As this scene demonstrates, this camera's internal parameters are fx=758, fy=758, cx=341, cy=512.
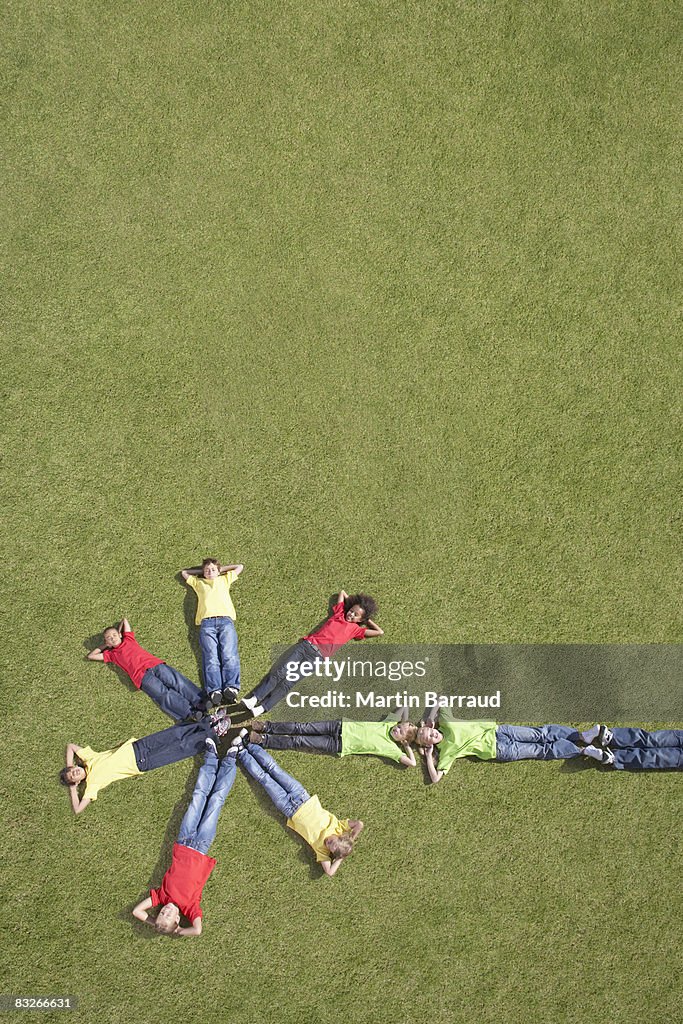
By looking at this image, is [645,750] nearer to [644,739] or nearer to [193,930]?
[644,739]

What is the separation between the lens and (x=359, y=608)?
19.7 feet

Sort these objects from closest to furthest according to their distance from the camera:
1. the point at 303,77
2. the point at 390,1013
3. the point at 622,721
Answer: the point at 390,1013
the point at 622,721
the point at 303,77

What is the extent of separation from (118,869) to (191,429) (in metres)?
3.51

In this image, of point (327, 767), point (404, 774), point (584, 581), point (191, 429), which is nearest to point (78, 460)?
point (191, 429)

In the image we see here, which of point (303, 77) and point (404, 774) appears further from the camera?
point (303, 77)

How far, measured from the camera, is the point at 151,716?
602 cm

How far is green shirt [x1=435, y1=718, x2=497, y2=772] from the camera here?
5867mm

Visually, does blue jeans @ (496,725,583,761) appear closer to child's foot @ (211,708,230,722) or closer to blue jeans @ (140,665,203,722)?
child's foot @ (211,708,230,722)

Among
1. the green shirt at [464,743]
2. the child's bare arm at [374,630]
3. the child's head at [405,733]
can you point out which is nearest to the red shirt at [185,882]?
the child's head at [405,733]

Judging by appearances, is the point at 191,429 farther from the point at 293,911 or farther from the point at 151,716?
the point at 293,911

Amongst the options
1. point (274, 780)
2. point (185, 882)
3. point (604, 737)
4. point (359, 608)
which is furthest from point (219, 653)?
point (604, 737)

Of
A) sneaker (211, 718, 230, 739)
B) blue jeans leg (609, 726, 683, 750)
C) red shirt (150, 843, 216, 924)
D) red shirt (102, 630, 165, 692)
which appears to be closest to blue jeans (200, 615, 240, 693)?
sneaker (211, 718, 230, 739)

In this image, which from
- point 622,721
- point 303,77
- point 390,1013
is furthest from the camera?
point 303,77

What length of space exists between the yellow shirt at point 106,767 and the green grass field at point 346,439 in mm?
138
